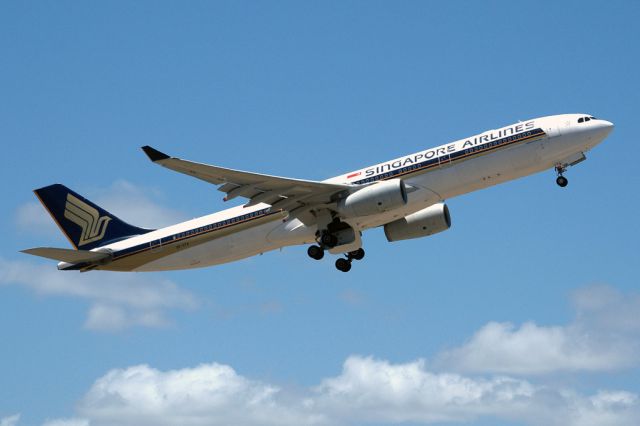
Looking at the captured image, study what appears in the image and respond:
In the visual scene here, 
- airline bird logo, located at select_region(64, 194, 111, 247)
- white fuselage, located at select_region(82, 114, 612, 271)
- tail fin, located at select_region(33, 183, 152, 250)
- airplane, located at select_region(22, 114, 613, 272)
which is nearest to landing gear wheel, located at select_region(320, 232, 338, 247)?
airplane, located at select_region(22, 114, 613, 272)

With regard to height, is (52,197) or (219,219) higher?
(52,197)

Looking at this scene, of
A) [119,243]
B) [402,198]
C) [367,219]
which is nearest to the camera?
[402,198]

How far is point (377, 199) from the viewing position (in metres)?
45.3

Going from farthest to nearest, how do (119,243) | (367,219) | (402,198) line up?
(119,243), (367,219), (402,198)

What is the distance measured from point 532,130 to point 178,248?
18.2 m

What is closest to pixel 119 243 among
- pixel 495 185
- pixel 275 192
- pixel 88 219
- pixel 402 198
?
pixel 88 219

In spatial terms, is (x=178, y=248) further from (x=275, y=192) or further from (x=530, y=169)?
(x=530, y=169)

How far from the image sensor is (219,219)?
49.7 m

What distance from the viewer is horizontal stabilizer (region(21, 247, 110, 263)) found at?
4762 centimetres

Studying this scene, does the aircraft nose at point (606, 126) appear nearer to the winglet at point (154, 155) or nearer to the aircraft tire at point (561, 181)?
the aircraft tire at point (561, 181)

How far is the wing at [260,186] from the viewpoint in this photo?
42.4 meters

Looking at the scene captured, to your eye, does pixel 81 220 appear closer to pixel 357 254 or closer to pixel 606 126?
pixel 357 254

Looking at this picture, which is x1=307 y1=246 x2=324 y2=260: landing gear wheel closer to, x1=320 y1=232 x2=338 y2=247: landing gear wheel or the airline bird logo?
x1=320 y1=232 x2=338 y2=247: landing gear wheel

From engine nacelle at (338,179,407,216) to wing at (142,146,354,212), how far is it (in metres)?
1.07
